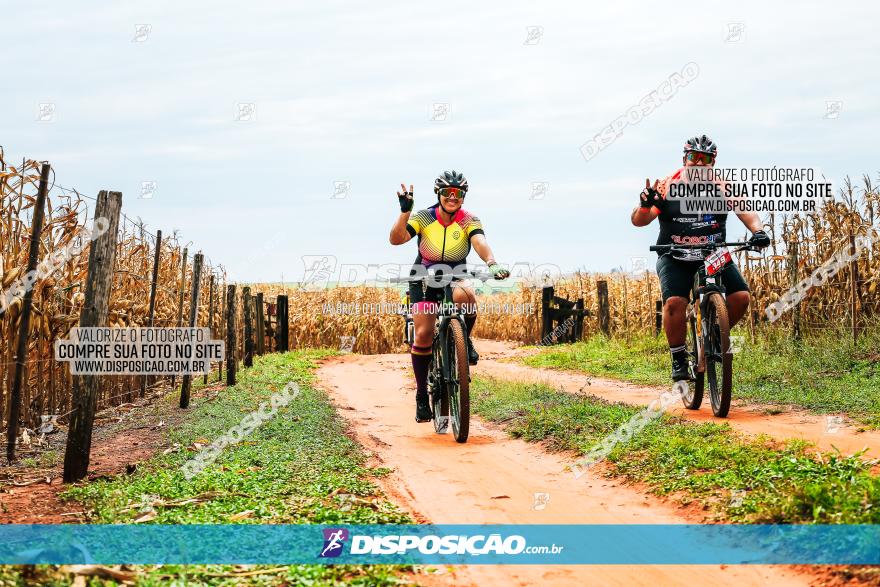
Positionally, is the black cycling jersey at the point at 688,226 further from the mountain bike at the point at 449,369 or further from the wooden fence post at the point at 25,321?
the wooden fence post at the point at 25,321

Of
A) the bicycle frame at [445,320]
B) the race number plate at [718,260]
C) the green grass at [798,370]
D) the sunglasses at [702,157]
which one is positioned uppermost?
the sunglasses at [702,157]

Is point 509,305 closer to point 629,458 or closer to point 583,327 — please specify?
point 583,327

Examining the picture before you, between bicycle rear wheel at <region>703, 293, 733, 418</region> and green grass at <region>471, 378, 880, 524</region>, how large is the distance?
26.8 inches

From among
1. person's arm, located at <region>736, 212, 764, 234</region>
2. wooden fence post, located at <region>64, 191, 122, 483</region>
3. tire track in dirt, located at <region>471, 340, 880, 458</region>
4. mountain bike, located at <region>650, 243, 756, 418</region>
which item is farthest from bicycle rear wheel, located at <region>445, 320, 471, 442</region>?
person's arm, located at <region>736, 212, 764, 234</region>

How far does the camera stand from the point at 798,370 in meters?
11.0

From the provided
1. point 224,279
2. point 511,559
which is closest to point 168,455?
point 511,559

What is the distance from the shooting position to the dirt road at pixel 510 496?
13.9 feet

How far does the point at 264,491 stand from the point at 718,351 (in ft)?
16.8

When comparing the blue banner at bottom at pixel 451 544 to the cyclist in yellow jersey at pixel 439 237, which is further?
the cyclist in yellow jersey at pixel 439 237

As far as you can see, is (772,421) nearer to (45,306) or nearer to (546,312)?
(45,306)

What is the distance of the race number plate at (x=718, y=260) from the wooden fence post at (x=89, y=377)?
6.01 meters

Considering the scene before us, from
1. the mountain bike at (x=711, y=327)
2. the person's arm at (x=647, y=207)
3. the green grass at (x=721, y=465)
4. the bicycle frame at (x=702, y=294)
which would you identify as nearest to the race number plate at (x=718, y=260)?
the mountain bike at (x=711, y=327)

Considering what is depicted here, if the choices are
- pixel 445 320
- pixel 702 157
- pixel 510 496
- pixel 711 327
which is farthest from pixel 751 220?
pixel 510 496

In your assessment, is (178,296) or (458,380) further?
(178,296)
